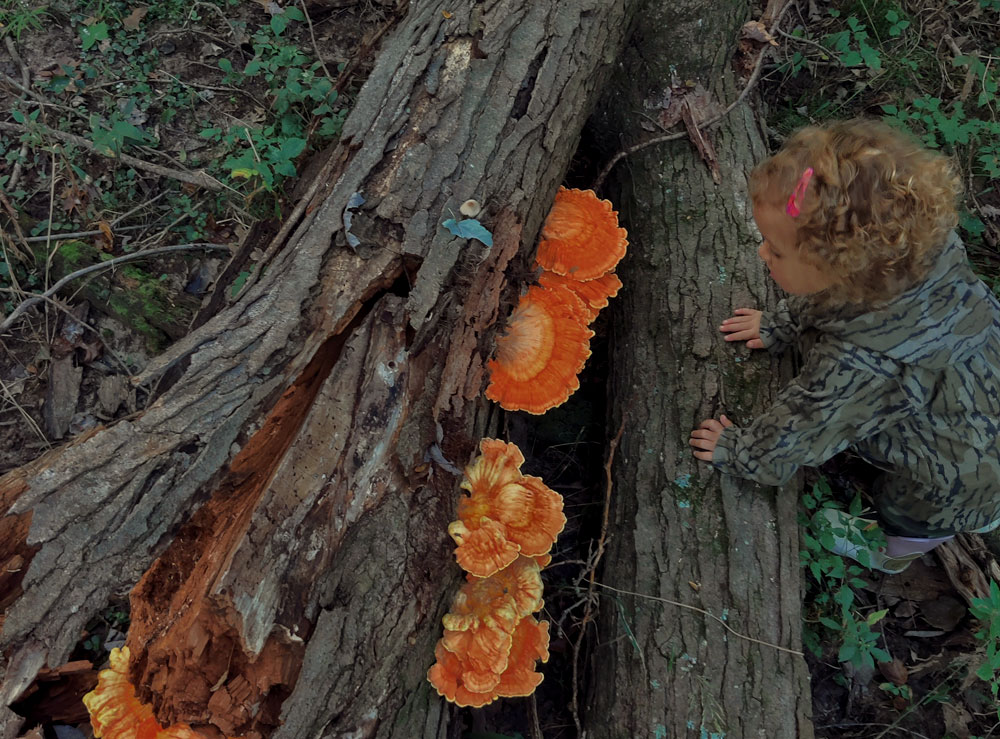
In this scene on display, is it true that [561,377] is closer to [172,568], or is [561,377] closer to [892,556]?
[172,568]

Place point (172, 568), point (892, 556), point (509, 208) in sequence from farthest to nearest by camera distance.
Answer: point (892, 556) < point (509, 208) < point (172, 568)

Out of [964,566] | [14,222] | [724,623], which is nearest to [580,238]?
[724,623]

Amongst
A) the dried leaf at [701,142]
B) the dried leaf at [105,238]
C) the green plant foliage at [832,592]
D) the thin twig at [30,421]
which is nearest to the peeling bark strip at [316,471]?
the dried leaf at [701,142]

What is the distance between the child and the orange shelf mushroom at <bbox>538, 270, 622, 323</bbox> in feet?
2.81

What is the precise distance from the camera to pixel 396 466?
279cm

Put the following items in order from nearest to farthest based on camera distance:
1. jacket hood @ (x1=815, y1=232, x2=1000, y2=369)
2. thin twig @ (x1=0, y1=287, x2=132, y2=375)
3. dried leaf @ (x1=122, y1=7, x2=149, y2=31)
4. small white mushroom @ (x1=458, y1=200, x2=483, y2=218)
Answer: jacket hood @ (x1=815, y1=232, x2=1000, y2=369) → small white mushroom @ (x1=458, y1=200, x2=483, y2=218) → thin twig @ (x1=0, y1=287, x2=132, y2=375) → dried leaf @ (x1=122, y1=7, x2=149, y2=31)

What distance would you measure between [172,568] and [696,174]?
3.83 meters

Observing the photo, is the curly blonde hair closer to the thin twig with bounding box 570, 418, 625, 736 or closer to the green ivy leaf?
the thin twig with bounding box 570, 418, 625, 736

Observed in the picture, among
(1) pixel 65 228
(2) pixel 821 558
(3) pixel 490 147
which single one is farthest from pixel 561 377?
(1) pixel 65 228

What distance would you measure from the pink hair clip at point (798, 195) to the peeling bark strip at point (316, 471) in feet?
4.42

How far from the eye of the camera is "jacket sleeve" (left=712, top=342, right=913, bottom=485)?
2771mm

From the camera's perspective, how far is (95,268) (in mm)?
4559

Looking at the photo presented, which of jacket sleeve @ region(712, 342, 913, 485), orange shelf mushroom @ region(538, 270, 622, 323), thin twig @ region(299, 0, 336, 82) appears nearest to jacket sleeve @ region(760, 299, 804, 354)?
jacket sleeve @ region(712, 342, 913, 485)

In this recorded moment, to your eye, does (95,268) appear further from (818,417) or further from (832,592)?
(832,592)
